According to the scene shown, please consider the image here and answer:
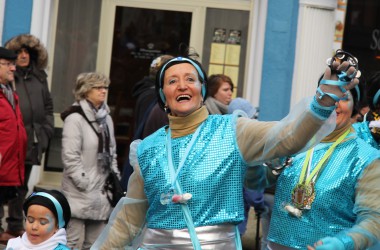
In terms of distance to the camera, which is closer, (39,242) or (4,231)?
(39,242)

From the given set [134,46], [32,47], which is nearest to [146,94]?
[32,47]

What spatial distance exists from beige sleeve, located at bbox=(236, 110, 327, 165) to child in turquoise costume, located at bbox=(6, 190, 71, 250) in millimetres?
1486

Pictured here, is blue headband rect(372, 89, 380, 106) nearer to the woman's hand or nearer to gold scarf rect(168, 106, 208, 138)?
gold scarf rect(168, 106, 208, 138)

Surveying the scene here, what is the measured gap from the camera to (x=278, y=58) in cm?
1177

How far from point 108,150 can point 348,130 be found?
3.91 m

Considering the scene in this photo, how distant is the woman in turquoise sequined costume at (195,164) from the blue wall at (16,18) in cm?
718

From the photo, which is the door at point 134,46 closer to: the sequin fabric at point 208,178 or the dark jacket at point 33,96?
the dark jacket at point 33,96

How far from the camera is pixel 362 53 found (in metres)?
12.8

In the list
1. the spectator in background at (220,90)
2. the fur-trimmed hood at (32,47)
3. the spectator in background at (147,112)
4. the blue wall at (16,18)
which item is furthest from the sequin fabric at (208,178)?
the blue wall at (16,18)

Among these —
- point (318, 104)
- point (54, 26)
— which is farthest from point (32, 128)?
point (318, 104)

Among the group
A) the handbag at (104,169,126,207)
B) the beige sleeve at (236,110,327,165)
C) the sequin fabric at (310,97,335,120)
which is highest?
the sequin fabric at (310,97,335,120)

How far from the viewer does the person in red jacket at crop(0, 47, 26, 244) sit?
337 inches

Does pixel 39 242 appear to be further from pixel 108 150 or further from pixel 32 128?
pixel 32 128

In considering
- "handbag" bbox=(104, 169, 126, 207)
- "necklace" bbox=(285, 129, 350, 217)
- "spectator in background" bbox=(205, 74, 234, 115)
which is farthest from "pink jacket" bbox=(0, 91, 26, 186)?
"necklace" bbox=(285, 129, 350, 217)
